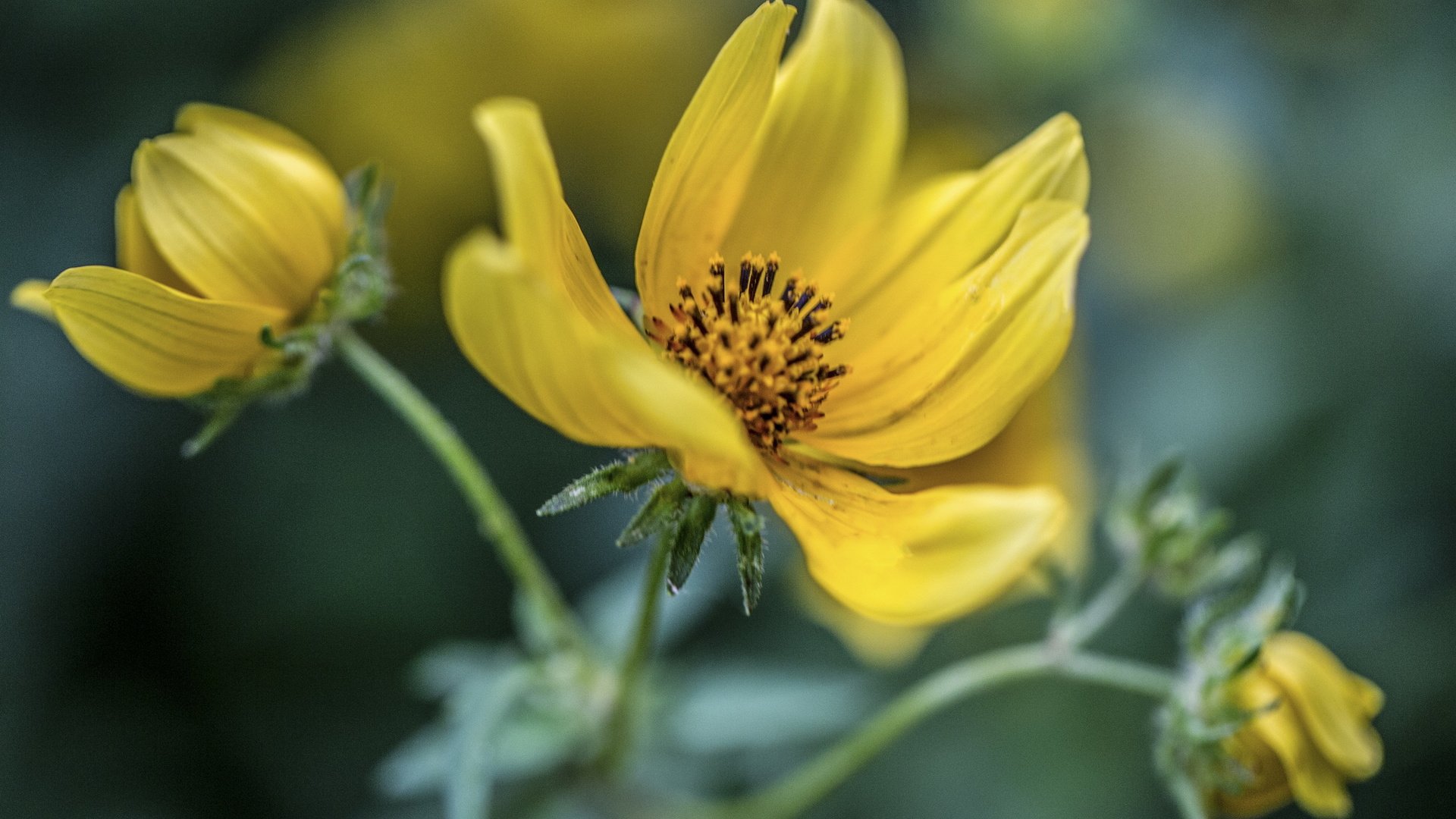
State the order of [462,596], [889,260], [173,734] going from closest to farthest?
[889,260]
[173,734]
[462,596]

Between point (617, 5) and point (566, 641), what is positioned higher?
point (617, 5)

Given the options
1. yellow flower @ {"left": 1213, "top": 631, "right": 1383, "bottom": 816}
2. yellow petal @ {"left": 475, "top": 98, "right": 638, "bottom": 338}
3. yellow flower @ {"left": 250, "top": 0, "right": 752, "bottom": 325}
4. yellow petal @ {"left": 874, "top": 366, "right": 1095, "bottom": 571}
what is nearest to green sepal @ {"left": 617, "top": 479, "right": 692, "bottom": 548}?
yellow petal @ {"left": 475, "top": 98, "right": 638, "bottom": 338}

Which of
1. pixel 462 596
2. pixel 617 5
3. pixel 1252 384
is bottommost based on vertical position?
pixel 1252 384

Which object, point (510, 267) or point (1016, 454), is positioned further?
point (1016, 454)

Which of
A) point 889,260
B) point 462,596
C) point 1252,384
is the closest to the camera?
point 889,260

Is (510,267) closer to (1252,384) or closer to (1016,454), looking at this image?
(1016,454)

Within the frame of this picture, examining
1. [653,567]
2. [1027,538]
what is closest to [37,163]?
[653,567]

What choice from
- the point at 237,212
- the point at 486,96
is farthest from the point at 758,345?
the point at 486,96

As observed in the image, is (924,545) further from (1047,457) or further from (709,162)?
(1047,457)
